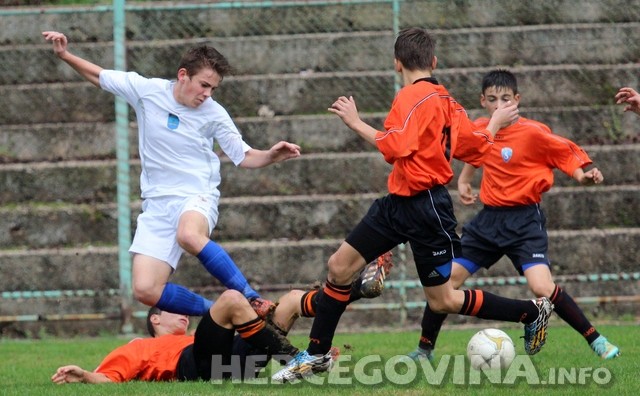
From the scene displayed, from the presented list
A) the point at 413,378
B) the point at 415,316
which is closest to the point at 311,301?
the point at 413,378

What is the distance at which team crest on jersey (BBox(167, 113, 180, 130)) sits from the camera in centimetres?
763

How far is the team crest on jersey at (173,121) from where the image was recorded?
763cm

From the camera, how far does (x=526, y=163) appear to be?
27.6 feet

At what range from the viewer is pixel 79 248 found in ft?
37.7

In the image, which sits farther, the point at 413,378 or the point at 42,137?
the point at 42,137

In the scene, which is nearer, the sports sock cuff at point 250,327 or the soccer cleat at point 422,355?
the sports sock cuff at point 250,327

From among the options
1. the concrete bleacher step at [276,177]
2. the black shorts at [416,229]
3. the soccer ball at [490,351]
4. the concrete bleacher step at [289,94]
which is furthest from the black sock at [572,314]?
the concrete bleacher step at [289,94]

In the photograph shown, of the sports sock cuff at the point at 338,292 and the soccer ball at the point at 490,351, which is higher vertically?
the sports sock cuff at the point at 338,292

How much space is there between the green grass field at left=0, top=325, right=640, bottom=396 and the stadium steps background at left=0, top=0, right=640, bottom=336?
208 centimetres

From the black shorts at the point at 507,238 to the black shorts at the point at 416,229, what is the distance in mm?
1682

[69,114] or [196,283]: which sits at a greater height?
[69,114]

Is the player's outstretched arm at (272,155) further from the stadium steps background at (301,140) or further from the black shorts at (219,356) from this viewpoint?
the stadium steps background at (301,140)

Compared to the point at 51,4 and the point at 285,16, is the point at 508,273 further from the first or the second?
the point at 51,4

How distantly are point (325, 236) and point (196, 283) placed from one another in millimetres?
1390
